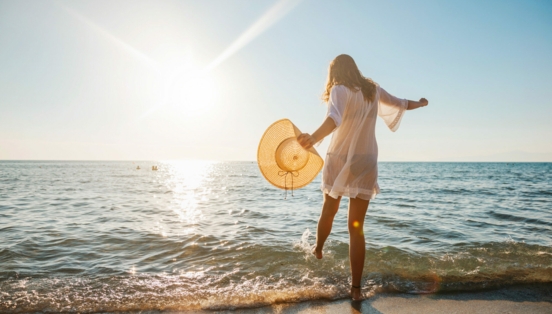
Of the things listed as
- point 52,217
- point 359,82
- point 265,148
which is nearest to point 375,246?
point 265,148

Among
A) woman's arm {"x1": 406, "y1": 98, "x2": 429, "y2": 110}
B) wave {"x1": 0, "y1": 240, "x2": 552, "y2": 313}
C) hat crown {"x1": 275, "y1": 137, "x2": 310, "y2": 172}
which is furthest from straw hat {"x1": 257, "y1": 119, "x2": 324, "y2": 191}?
wave {"x1": 0, "y1": 240, "x2": 552, "y2": 313}

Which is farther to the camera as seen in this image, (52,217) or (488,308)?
(52,217)

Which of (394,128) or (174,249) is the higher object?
(394,128)

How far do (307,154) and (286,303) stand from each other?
61.9 inches

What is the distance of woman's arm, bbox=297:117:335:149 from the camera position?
2.63 meters

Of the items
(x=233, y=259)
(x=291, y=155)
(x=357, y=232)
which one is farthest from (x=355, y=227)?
(x=233, y=259)

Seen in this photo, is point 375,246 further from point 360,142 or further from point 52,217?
point 52,217

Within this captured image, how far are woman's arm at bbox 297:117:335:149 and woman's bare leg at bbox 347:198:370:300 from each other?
859mm

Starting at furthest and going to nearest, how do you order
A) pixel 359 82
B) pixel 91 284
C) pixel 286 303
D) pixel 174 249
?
pixel 174 249, pixel 91 284, pixel 286 303, pixel 359 82

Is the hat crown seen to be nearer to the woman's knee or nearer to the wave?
the woman's knee

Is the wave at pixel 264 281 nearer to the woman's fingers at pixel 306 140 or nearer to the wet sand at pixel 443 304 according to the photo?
the wet sand at pixel 443 304

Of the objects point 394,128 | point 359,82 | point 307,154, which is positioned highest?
point 359,82

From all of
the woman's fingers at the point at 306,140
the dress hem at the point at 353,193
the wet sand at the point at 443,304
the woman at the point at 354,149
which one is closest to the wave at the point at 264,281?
the wet sand at the point at 443,304

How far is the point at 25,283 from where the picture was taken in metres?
4.13
